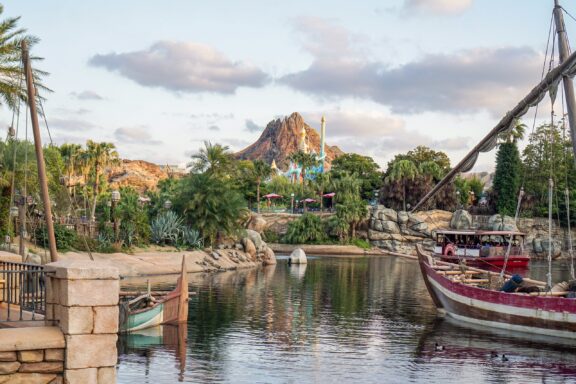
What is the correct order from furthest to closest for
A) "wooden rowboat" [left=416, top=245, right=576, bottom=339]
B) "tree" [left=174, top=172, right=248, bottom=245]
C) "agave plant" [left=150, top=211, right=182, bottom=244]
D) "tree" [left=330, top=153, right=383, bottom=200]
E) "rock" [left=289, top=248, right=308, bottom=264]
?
"tree" [left=330, top=153, right=383, bottom=200] → "rock" [left=289, top=248, right=308, bottom=264] → "tree" [left=174, top=172, right=248, bottom=245] → "agave plant" [left=150, top=211, right=182, bottom=244] → "wooden rowboat" [left=416, top=245, right=576, bottom=339]

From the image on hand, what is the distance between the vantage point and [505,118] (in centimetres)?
3106

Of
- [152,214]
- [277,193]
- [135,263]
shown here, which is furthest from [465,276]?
[277,193]

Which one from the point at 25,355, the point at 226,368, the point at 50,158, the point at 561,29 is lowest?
the point at 226,368

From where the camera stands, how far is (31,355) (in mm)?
11133

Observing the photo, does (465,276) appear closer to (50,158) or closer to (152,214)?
(50,158)

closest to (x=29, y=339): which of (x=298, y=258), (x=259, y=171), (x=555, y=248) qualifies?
(x=298, y=258)

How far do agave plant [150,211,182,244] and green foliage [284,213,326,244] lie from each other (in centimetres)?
3136

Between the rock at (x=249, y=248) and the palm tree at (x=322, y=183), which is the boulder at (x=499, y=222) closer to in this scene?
the palm tree at (x=322, y=183)

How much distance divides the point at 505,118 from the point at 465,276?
8.56 meters

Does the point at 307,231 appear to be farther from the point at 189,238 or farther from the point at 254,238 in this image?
the point at 189,238

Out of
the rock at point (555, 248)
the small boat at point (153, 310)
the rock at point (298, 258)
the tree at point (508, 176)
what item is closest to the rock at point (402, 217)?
the tree at point (508, 176)

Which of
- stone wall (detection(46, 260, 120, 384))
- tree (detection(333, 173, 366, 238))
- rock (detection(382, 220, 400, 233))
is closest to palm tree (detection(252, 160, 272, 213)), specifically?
tree (detection(333, 173, 366, 238))

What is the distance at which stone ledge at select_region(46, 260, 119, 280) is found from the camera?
37.2ft

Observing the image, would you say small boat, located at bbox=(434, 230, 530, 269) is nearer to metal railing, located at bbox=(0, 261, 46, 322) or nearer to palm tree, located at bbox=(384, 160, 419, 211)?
palm tree, located at bbox=(384, 160, 419, 211)
